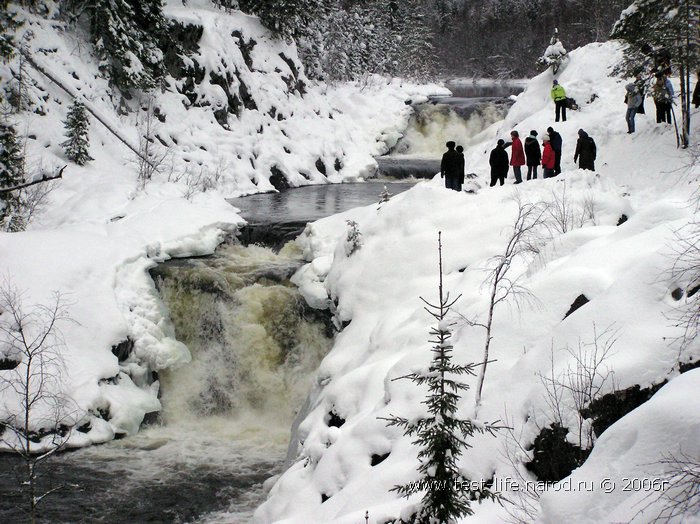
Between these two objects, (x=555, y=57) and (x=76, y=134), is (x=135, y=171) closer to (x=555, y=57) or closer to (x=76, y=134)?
(x=76, y=134)

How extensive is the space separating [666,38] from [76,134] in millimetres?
15394

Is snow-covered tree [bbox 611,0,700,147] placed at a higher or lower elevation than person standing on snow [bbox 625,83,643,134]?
higher

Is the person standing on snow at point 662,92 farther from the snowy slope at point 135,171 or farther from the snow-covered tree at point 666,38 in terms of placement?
the snowy slope at point 135,171

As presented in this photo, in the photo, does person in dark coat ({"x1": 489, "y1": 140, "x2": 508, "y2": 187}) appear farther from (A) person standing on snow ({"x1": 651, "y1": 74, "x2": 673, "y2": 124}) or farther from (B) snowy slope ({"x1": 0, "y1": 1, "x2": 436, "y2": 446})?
(B) snowy slope ({"x1": 0, "y1": 1, "x2": 436, "y2": 446})

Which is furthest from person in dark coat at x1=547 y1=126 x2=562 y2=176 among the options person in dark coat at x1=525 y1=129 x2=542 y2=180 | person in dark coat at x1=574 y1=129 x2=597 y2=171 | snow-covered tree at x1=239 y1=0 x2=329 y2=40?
snow-covered tree at x1=239 y1=0 x2=329 y2=40

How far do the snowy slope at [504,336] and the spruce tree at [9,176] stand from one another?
686cm

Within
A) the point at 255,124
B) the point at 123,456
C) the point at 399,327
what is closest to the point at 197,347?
the point at 123,456

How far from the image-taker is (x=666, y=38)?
42.2 feet

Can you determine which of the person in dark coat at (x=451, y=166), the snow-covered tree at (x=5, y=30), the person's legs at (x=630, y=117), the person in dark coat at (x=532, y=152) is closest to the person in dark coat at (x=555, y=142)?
the person in dark coat at (x=532, y=152)

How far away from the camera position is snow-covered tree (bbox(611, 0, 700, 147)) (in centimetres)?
1255

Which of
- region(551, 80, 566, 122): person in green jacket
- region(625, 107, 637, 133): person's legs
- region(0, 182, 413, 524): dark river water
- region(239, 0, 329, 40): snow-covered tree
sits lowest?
region(0, 182, 413, 524): dark river water

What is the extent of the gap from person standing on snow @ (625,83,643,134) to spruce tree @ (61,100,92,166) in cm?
1479

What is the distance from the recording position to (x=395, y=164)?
2911 centimetres

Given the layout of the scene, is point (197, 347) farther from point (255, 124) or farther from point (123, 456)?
point (255, 124)
